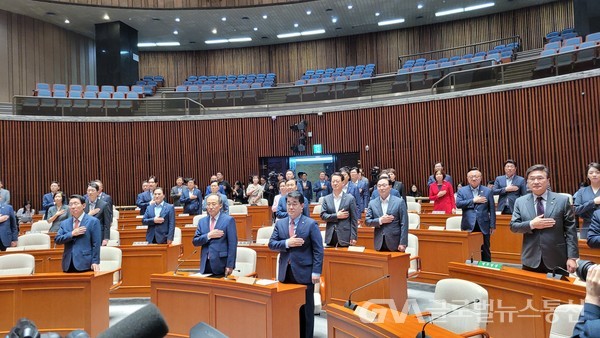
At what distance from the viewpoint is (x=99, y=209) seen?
6383 mm

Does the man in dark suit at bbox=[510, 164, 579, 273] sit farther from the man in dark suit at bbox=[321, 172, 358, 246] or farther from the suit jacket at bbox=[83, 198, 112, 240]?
the suit jacket at bbox=[83, 198, 112, 240]

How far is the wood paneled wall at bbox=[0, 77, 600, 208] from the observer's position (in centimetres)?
952

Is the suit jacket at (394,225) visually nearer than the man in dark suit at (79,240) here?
No

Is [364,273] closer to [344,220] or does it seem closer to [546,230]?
[344,220]

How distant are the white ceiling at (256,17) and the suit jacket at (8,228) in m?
9.72

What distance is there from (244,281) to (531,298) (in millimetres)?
2278

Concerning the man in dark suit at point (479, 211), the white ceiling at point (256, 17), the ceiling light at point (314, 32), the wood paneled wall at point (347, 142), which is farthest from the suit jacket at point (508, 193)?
the ceiling light at point (314, 32)

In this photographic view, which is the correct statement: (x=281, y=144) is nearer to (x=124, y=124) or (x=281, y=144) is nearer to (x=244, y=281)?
(x=124, y=124)

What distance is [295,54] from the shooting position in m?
19.2

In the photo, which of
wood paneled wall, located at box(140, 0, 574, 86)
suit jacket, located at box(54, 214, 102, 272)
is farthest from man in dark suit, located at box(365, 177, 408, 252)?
wood paneled wall, located at box(140, 0, 574, 86)

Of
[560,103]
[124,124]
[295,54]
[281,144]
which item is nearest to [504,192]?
[560,103]

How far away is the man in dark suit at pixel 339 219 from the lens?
5527 millimetres

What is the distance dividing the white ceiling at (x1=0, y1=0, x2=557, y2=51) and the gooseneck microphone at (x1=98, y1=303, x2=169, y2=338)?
14.8 metres

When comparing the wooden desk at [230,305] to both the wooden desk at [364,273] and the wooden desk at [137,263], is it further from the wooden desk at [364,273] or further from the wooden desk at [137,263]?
the wooden desk at [137,263]
